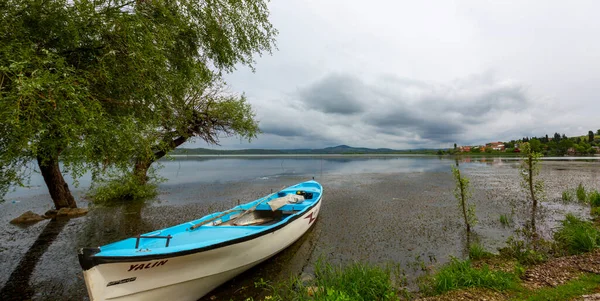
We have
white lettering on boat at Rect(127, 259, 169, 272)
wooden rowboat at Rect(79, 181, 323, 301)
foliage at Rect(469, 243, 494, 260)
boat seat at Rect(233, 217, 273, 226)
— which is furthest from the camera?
boat seat at Rect(233, 217, 273, 226)

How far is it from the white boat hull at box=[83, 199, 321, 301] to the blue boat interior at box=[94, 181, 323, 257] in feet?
0.75

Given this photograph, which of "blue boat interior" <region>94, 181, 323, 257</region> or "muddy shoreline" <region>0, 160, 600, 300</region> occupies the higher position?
"blue boat interior" <region>94, 181, 323, 257</region>

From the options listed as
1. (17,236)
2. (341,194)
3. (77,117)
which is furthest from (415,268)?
(17,236)

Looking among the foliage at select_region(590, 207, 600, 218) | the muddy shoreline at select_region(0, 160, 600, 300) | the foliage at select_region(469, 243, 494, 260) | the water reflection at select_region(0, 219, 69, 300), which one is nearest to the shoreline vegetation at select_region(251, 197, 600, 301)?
the foliage at select_region(469, 243, 494, 260)

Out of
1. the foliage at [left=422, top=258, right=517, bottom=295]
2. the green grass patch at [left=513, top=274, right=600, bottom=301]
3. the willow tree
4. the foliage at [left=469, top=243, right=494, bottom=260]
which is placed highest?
the willow tree

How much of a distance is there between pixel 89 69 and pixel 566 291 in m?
11.5

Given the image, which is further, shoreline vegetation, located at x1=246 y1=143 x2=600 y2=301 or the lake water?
the lake water

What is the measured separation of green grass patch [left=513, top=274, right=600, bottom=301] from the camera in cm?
466

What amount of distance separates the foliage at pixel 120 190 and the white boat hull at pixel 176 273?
49.9ft

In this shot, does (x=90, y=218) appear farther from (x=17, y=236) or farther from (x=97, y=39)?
(x=97, y=39)

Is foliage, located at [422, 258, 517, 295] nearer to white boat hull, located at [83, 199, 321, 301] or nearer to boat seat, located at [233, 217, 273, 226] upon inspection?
white boat hull, located at [83, 199, 321, 301]

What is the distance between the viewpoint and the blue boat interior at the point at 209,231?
533 centimetres

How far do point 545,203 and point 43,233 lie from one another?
2734 centimetres

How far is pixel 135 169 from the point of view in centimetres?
1919
